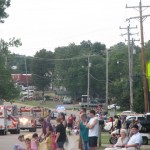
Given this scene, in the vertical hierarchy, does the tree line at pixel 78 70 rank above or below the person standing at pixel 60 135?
above

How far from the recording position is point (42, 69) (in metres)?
142

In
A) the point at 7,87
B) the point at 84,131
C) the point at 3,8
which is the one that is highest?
the point at 3,8

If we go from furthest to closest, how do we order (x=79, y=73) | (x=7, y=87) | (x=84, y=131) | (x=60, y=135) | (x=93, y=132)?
1. (x=79, y=73)
2. (x=7, y=87)
3. (x=84, y=131)
4. (x=60, y=135)
5. (x=93, y=132)

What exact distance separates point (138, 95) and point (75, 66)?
72737 millimetres

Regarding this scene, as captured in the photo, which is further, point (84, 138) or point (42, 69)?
point (42, 69)

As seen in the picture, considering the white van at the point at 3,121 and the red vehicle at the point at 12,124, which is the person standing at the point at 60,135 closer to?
the white van at the point at 3,121

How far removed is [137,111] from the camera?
53.4 m

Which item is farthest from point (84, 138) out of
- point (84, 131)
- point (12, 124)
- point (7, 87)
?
point (7, 87)

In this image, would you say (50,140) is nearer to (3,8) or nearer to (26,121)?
(3,8)

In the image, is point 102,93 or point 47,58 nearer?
point 102,93

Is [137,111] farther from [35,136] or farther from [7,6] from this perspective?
[35,136]

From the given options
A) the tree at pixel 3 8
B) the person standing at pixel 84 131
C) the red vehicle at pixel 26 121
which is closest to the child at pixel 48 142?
the person standing at pixel 84 131

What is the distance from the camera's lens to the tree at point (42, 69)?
140m

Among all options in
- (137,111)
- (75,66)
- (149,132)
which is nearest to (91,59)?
(75,66)
